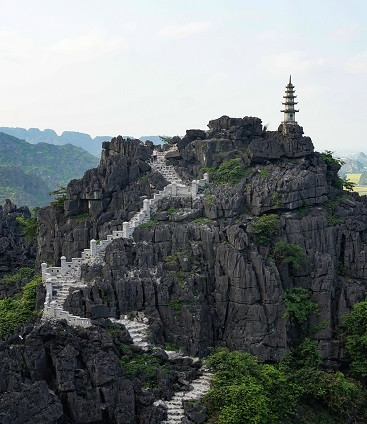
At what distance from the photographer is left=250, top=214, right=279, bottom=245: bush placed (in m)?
A: 42.9

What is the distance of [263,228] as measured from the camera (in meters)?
42.9

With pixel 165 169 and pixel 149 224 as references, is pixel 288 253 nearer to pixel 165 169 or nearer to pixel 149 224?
pixel 149 224

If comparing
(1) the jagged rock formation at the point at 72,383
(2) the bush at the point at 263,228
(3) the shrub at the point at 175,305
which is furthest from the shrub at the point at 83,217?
(1) the jagged rock formation at the point at 72,383

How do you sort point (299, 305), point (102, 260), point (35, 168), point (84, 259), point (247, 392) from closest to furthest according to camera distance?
1. point (247, 392)
2. point (299, 305)
3. point (102, 260)
4. point (84, 259)
5. point (35, 168)

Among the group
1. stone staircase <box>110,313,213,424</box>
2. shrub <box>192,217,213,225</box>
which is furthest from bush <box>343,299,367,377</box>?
shrub <box>192,217,213,225</box>

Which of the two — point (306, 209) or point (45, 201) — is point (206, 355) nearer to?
point (306, 209)

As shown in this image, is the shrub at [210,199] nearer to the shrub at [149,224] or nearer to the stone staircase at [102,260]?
the stone staircase at [102,260]

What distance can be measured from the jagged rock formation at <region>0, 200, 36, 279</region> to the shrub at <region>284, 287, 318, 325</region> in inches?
1046

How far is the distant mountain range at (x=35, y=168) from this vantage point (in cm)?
13162

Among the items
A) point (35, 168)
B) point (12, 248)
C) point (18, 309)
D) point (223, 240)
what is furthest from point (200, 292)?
point (35, 168)

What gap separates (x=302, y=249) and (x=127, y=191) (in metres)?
13.4

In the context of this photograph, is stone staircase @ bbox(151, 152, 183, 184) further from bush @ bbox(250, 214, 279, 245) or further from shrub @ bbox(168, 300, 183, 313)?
shrub @ bbox(168, 300, 183, 313)

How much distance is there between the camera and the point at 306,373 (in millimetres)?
37688

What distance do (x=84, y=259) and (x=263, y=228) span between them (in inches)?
474
